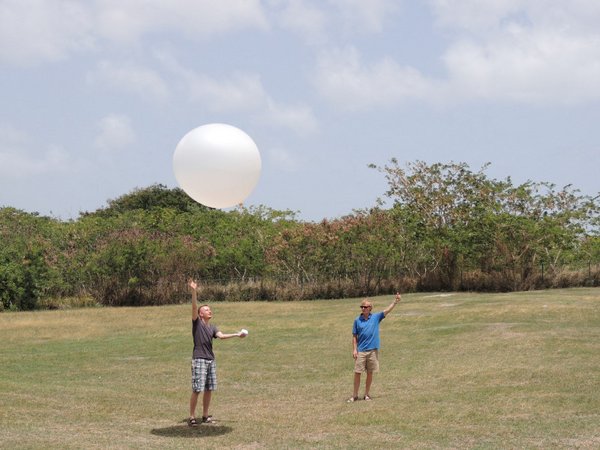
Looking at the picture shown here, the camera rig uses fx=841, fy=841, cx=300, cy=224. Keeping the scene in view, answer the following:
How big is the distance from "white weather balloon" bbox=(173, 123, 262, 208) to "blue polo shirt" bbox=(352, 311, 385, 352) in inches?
173

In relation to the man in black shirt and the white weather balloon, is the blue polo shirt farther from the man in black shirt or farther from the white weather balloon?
the white weather balloon

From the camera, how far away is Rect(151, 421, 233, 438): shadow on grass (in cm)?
1202

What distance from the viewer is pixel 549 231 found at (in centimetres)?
3775

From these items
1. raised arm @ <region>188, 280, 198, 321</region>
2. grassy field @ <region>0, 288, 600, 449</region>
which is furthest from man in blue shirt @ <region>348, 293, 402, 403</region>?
raised arm @ <region>188, 280, 198, 321</region>

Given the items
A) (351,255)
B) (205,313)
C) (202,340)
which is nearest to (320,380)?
(205,313)

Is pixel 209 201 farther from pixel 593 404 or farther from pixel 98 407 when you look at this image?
pixel 593 404

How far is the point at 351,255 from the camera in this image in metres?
40.0

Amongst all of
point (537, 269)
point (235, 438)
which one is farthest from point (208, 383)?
point (537, 269)

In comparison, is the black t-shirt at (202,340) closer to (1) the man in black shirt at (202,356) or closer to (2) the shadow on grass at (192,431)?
(1) the man in black shirt at (202,356)

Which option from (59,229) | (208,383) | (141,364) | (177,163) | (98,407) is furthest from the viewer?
(59,229)

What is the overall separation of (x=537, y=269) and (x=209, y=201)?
28.7 m

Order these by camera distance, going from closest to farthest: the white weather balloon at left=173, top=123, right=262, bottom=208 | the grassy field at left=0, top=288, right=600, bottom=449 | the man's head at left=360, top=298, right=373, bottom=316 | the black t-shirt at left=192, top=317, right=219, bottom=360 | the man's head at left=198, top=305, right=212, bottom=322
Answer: the white weather balloon at left=173, top=123, right=262, bottom=208 → the grassy field at left=0, top=288, right=600, bottom=449 → the black t-shirt at left=192, top=317, right=219, bottom=360 → the man's head at left=198, top=305, right=212, bottom=322 → the man's head at left=360, top=298, right=373, bottom=316

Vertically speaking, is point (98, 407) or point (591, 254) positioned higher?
point (591, 254)

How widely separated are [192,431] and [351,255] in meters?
28.1
